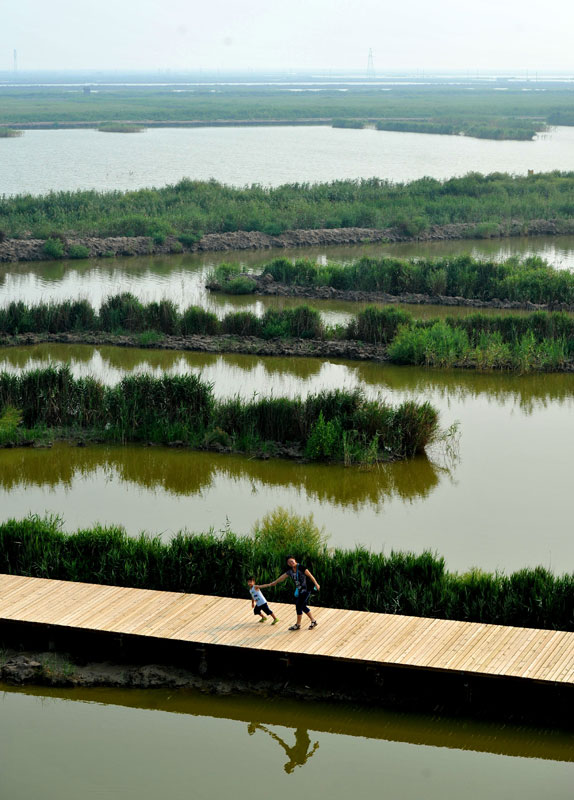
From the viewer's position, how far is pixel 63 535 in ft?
52.1

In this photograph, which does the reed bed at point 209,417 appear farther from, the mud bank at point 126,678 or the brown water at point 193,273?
the brown water at point 193,273

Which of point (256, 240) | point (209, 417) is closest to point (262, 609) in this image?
point (209, 417)

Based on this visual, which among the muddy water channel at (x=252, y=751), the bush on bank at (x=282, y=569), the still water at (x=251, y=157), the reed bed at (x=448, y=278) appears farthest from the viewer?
the still water at (x=251, y=157)

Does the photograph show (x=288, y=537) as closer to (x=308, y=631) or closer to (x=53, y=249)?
(x=308, y=631)

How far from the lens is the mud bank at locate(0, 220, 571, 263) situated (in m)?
42.6

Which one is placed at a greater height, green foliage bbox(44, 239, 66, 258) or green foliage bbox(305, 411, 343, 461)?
green foliage bbox(44, 239, 66, 258)

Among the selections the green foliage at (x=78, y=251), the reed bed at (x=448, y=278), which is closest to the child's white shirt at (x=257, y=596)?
the reed bed at (x=448, y=278)

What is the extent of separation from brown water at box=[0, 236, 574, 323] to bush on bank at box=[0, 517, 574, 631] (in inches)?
689

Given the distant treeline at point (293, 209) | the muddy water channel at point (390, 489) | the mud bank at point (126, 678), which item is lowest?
the mud bank at point (126, 678)

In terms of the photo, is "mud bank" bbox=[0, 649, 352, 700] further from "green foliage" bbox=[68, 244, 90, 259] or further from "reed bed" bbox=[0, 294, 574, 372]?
"green foliage" bbox=[68, 244, 90, 259]

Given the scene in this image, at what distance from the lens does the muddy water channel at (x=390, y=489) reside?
17516 millimetres

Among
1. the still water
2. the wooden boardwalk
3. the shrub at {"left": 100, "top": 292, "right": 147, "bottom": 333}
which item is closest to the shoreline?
the shrub at {"left": 100, "top": 292, "right": 147, "bottom": 333}

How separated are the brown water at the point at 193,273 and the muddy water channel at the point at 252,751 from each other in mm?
20265

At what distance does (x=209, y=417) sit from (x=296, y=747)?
1055cm
